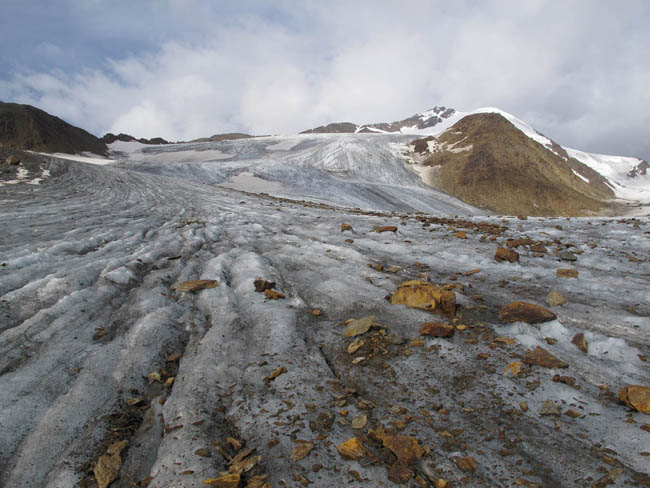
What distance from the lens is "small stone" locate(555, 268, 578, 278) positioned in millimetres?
5509

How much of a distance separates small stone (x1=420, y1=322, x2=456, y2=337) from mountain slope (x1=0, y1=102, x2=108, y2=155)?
59099 mm

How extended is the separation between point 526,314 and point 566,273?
2.22m

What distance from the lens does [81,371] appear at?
3254 mm

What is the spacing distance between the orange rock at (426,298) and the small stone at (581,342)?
51.1 inches

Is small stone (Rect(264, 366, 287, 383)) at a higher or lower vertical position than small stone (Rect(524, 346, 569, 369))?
lower

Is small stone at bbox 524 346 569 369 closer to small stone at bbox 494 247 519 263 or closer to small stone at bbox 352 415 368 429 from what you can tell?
small stone at bbox 352 415 368 429

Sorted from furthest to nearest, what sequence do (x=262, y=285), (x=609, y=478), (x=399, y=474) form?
1. (x=262, y=285)
2. (x=399, y=474)
3. (x=609, y=478)

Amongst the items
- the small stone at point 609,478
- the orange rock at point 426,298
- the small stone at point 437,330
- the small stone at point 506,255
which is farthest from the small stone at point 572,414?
the small stone at point 506,255

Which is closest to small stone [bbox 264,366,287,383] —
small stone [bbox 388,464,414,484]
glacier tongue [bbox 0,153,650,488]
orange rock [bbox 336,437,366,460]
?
glacier tongue [bbox 0,153,650,488]

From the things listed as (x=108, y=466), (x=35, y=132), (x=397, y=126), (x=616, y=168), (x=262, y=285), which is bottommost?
(x=108, y=466)

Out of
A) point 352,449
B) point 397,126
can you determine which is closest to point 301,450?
point 352,449

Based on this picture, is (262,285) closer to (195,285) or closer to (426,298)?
(195,285)

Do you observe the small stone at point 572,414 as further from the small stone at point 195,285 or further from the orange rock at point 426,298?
the small stone at point 195,285

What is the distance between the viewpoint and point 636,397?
264 centimetres
